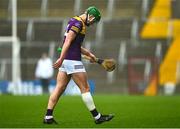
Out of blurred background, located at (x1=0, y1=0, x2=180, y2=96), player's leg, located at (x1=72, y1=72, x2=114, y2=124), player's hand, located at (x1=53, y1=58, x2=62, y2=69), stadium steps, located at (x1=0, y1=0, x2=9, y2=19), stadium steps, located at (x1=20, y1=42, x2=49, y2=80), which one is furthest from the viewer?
stadium steps, located at (x1=0, y1=0, x2=9, y2=19)

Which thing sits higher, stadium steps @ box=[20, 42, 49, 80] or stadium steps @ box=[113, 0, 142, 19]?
stadium steps @ box=[113, 0, 142, 19]

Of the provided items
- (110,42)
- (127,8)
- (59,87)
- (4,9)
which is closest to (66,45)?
(59,87)

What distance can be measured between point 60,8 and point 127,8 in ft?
11.0

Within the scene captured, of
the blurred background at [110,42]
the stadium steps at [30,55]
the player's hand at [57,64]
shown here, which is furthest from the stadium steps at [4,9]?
the player's hand at [57,64]

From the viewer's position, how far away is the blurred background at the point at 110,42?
3359 cm

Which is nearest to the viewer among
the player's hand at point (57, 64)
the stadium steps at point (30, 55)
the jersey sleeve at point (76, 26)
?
the player's hand at point (57, 64)

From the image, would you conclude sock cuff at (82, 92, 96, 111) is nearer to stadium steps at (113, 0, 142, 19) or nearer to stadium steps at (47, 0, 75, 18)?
stadium steps at (113, 0, 142, 19)

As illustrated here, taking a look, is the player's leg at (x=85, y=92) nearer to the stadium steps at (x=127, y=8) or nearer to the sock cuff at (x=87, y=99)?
the sock cuff at (x=87, y=99)

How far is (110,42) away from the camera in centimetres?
3516

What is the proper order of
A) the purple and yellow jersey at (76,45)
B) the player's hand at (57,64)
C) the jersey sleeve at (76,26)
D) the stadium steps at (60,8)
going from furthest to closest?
the stadium steps at (60,8) → the purple and yellow jersey at (76,45) → the jersey sleeve at (76,26) → the player's hand at (57,64)

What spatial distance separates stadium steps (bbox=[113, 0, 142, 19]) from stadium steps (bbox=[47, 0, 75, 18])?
87.6 inches

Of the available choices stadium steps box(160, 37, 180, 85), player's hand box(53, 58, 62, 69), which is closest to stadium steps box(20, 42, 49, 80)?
stadium steps box(160, 37, 180, 85)

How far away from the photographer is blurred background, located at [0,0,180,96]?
110 feet

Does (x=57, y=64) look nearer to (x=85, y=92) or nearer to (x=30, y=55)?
(x=85, y=92)
